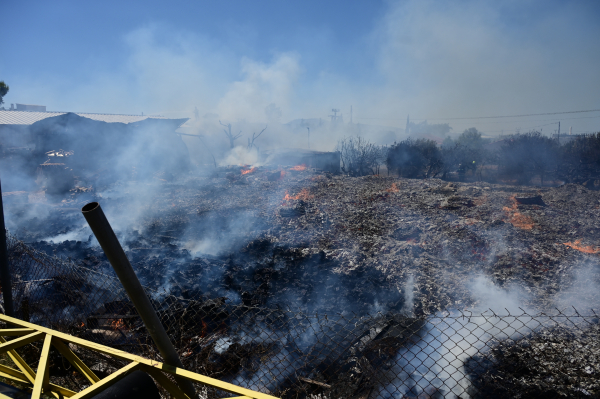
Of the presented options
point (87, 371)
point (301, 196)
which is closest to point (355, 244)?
point (301, 196)

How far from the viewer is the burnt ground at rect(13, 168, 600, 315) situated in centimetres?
625

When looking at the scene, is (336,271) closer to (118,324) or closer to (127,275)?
(118,324)

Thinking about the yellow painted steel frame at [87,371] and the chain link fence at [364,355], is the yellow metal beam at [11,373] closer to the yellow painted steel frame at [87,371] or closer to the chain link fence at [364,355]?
the yellow painted steel frame at [87,371]

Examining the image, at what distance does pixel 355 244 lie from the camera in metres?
8.86

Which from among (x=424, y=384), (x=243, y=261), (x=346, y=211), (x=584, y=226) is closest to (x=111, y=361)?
(x=424, y=384)

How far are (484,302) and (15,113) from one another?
1376 inches

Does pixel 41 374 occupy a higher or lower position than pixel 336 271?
higher

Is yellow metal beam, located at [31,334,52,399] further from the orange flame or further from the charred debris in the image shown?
the orange flame

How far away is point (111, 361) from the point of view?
3.08 metres

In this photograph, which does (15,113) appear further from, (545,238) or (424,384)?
(545,238)

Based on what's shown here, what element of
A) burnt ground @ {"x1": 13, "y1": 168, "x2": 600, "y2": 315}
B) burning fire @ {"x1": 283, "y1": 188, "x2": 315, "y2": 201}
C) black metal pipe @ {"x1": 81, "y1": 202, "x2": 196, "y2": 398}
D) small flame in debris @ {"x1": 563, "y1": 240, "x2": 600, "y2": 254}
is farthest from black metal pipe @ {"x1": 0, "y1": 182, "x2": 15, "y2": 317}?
burning fire @ {"x1": 283, "y1": 188, "x2": 315, "y2": 201}

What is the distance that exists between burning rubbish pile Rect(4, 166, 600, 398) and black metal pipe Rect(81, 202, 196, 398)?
1.19 meters

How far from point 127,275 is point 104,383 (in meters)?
0.73

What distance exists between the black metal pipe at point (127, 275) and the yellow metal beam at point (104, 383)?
25 centimetres
